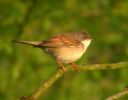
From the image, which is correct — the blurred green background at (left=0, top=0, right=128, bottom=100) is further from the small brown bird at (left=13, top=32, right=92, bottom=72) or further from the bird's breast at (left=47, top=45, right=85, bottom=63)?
the bird's breast at (left=47, top=45, right=85, bottom=63)

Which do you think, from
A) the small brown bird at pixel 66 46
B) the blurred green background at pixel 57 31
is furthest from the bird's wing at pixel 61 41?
the blurred green background at pixel 57 31

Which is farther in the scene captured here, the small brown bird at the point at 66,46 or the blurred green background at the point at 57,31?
the blurred green background at the point at 57,31

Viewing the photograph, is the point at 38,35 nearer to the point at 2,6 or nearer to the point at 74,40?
the point at 2,6

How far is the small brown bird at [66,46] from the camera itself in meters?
5.87

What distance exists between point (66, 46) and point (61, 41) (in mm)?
78

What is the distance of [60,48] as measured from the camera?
239 inches

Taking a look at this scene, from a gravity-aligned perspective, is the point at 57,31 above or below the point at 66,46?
below

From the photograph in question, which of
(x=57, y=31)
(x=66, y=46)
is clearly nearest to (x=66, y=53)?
(x=66, y=46)

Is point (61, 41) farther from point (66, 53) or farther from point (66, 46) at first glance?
point (66, 53)

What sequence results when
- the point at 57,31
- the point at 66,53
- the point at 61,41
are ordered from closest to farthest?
the point at 66,53 < the point at 61,41 < the point at 57,31

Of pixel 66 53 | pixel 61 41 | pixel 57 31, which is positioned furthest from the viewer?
pixel 57 31

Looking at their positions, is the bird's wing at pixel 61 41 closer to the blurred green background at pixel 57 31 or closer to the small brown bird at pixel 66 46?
the small brown bird at pixel 66 46

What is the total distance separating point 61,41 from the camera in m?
6.12

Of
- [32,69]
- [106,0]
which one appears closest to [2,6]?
[32,69]
